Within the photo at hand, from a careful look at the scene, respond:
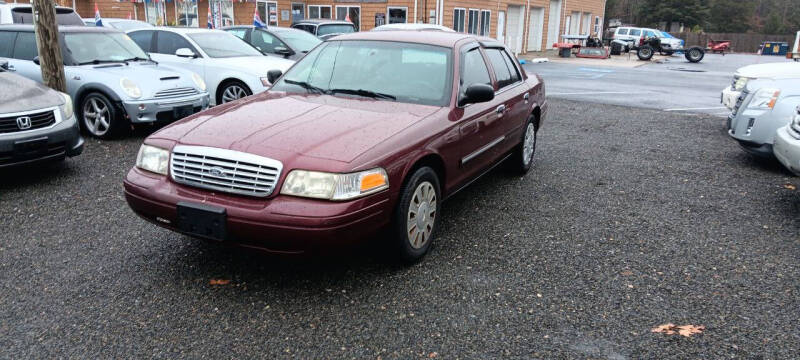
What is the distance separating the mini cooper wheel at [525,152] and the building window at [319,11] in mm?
23078

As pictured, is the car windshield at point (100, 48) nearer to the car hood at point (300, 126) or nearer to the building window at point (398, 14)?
the car hood at point (300, 126)

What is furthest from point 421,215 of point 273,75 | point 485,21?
point 485,21

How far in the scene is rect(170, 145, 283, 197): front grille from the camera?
10.7ft

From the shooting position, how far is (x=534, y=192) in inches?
228

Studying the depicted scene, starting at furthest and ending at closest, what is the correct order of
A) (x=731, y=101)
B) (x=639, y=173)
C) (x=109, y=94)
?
(x=731, y=101) < (x=109, y=94) < (x=639, y=173)

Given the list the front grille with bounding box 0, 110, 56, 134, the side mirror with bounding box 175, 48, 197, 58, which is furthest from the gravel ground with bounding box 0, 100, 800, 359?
the side mirror with bounding box 175, 48, 197, 58

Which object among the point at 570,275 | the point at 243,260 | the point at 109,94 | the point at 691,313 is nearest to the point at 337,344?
the point at 243,260

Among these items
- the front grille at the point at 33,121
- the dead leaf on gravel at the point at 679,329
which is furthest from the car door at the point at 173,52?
the dead leaf on gravel at the point at 679,329

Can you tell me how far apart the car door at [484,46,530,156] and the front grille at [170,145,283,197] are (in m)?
2.48

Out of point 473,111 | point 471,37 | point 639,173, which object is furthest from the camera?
point 639,173

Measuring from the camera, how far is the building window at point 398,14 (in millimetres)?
26452

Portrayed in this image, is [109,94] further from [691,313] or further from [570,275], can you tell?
[691,313]

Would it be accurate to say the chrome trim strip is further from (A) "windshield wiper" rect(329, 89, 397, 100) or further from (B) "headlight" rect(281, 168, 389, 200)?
(B) "headlight" rect(281, 168, 389, 200)

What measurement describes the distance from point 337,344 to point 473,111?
2.30 m
